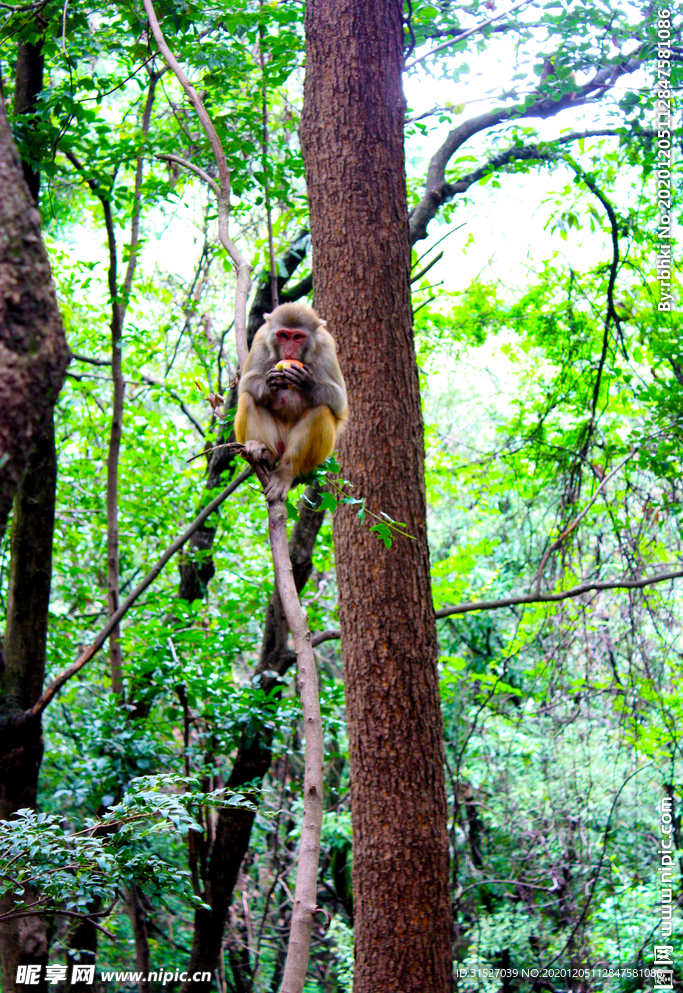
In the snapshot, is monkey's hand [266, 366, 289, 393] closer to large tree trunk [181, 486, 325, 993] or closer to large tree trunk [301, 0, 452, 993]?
large tree trunk [301, 0, 452, 993]

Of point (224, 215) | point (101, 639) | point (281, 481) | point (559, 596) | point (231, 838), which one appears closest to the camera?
point (224, 215)

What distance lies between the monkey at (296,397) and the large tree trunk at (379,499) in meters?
0.33

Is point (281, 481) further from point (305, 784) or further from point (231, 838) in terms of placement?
point (231, 838)

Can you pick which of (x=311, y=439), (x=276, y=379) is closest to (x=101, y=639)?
(x=311, y=439)

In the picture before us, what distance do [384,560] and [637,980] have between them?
7.07 m

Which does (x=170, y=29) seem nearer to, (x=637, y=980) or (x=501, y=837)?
(x=637, y=980)

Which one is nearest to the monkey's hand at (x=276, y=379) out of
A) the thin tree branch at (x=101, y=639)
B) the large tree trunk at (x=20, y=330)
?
the thin tree branch at (x=101, y=639)

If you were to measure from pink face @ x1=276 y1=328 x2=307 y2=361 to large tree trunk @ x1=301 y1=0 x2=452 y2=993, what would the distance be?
0.43 m

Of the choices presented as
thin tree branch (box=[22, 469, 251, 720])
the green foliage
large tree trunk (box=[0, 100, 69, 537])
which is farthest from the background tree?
large tree trunk (box=[0, 100, 69, 537])

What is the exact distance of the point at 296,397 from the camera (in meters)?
3.65

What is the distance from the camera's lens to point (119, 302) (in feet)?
18.9

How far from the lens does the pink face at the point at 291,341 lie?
A: 3609mm

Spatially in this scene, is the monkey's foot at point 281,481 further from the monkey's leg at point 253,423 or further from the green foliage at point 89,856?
the green foliage at point 89,856

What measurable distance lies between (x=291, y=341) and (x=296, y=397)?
0.85 feet
